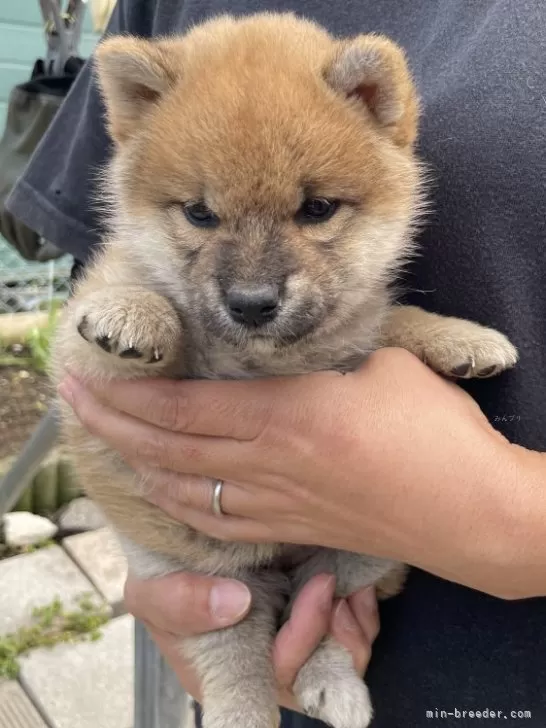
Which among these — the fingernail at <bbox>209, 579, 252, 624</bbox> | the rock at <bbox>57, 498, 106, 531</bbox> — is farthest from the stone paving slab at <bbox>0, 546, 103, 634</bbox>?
the fingernail at <bbox>209, 579, 252, 624</bbox>

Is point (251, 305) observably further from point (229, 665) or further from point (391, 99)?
point (229, 665)

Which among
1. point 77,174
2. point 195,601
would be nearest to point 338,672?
point 195,601

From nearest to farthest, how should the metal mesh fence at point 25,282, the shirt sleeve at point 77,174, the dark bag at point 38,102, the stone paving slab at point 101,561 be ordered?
the shirt sleeve at point 77,174 < the dark bag at point 38,102 < the stone paving slab at point 101,561 < the metal mesh fence at point 25,282

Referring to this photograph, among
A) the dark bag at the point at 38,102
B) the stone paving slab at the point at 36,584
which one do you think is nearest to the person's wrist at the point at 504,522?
the dark bag at the point at 38,102

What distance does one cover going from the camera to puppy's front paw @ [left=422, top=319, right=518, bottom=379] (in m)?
1.11

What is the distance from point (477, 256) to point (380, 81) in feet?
1.01

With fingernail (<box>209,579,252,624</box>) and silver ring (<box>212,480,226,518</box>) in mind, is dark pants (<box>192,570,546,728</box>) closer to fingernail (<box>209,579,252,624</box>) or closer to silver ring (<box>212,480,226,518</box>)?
fingernail (<box>209,579,252,624</box>)

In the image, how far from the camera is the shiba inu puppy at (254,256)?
102 cm

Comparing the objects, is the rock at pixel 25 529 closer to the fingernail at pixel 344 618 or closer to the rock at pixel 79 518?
the rock at pixel 79 518

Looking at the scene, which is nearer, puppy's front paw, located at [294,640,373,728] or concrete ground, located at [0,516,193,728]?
puppy's front paw, located at [294,640,373,728]

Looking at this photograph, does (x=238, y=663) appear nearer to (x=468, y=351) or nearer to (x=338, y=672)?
(x=338, y=672)

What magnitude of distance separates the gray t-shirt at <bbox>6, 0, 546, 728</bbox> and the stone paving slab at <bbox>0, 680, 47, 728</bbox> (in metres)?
1.38

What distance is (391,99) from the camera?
3.63 feet

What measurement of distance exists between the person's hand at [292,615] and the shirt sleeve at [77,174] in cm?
78
